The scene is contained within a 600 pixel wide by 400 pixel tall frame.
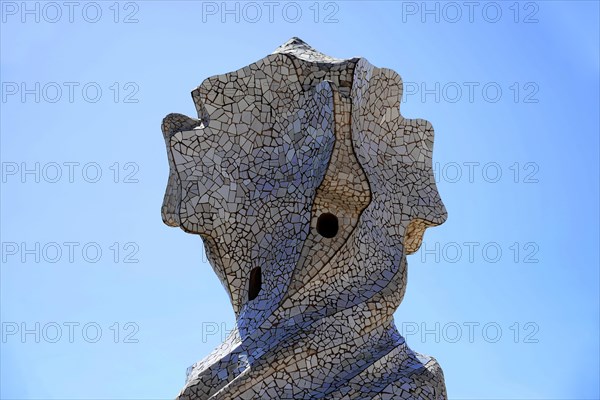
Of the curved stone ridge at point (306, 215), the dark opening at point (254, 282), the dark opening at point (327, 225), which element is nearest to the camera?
the curved stone ridge at point (306, 215)

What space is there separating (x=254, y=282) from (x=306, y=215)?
1.12 metres

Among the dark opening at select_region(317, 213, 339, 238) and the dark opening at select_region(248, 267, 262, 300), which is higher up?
the dark opening at select_region(317, 213, 339, 238)

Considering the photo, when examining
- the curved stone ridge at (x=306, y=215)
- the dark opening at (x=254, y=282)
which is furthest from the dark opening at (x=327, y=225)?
the dark opening at (x=254, y=282)

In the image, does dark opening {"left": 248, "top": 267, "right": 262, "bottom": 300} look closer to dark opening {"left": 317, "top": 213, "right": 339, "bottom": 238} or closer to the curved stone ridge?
the curved stone ridge

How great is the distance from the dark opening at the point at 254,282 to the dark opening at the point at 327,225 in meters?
0.95

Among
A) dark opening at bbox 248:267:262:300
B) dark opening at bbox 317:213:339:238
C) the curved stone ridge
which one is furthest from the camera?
dark opening at bbox 248:267:262:300

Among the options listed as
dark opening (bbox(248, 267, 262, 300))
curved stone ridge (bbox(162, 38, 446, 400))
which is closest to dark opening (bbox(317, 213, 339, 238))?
curved stone ridge (bbox(162, 38, 446, 400))

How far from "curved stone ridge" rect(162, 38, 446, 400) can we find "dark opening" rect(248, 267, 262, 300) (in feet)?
0.06

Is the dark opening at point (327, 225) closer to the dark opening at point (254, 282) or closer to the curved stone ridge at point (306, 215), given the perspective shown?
the curved stone ridge at point (306, 215)

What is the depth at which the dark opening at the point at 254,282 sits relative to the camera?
55.7 ft

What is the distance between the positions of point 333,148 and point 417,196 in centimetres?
164

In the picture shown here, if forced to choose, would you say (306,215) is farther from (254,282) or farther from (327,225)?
(254,282)

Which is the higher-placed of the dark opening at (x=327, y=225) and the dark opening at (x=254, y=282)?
the dark opening at (x=327, y=225)

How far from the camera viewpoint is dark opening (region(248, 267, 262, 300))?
17.0 m
